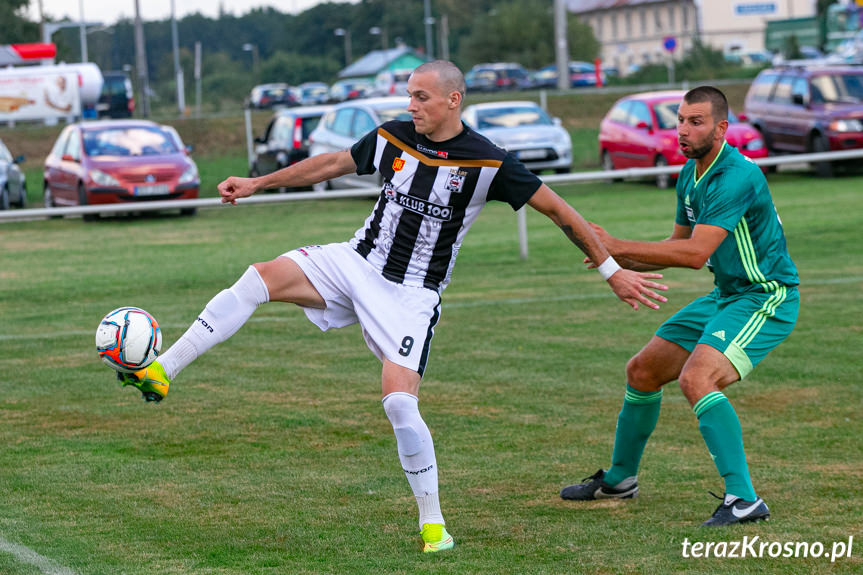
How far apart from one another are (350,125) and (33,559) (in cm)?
2077

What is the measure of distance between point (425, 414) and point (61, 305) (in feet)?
21.9

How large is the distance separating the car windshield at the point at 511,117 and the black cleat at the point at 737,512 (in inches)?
832

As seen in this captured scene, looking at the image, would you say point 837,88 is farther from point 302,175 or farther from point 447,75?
point 447,75

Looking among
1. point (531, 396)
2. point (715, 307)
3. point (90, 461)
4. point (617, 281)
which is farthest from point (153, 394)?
point (531, 396)

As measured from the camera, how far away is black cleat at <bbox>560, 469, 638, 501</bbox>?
6.25 m

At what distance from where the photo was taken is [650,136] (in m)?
24.9

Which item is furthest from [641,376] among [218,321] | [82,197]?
[82,197]

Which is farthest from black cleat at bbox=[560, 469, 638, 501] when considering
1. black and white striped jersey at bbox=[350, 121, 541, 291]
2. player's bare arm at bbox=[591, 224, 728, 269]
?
black and white striped jersey at bbox=[350, 121, 541, 291]

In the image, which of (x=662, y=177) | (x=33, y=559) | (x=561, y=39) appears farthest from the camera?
(x=561, y=39)

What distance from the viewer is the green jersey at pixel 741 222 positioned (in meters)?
5.64

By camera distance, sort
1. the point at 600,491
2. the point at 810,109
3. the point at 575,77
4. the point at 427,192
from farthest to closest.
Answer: the point at 575,77 → the point at 810,109 → the point at 600,491 → the point at 427,192

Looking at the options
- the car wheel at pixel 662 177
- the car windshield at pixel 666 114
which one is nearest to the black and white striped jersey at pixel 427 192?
the car wheel at pixel 662 177

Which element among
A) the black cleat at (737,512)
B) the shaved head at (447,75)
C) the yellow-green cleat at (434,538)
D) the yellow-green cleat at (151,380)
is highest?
the shaved head at (447,75)

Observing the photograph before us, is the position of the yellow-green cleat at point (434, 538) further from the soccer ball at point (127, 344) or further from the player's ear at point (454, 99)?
the player's ear at point (454, 99)
